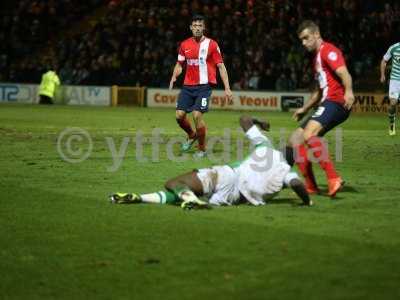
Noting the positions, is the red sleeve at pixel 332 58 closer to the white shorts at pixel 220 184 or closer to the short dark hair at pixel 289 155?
the short dark hair at pixel 289 155

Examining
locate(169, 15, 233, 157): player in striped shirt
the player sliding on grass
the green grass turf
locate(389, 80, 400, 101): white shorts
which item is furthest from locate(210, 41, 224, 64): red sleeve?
locate(389, 80, 400, 101): white shorts

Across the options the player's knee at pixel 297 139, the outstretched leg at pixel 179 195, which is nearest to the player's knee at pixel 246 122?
the outstretched leg at pixel 179 195

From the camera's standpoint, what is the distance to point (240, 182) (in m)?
9.76

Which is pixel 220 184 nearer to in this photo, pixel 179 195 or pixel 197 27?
pixel 179 195

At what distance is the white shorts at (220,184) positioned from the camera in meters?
9.61

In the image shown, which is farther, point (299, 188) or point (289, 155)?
point (289, 155)

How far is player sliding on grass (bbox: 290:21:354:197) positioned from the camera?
11.0 metres

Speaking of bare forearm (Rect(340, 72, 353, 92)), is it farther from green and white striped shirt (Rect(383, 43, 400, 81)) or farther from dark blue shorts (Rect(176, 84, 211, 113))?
green and white striped shirt (Rect(383, 43, 400, 81))

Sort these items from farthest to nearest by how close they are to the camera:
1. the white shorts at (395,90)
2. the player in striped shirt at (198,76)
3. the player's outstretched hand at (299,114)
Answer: the white shorts at (395,90), the player in striped shirt at (198,76), the player's outstretched hand at (299,114)

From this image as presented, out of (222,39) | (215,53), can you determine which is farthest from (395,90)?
(222,39)

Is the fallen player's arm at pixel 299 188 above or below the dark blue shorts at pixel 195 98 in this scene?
below

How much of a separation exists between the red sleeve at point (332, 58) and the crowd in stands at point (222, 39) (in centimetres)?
2270

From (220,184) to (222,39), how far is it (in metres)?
25.9

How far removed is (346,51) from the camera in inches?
1318
